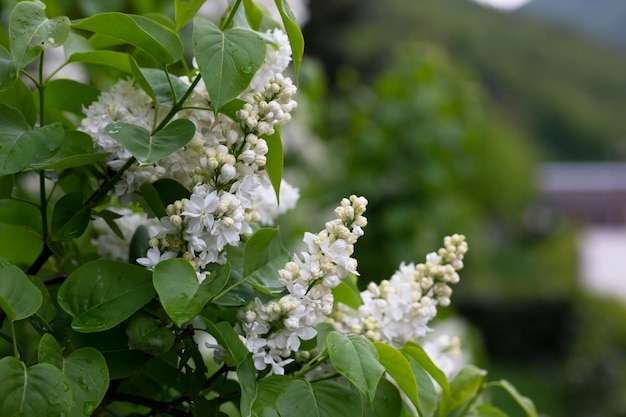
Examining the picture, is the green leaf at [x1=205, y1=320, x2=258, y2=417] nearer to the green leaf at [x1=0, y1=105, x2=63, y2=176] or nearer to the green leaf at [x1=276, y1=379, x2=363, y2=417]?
the green leaf at [x1=276, y1=379, x2=363, y2=417]

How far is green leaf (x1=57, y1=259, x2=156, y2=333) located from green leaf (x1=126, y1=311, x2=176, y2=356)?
14mm

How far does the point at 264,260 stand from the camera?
57cm

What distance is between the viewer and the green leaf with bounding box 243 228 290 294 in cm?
55

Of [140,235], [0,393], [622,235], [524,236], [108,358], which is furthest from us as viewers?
[622,235]

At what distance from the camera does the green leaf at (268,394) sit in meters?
0.49

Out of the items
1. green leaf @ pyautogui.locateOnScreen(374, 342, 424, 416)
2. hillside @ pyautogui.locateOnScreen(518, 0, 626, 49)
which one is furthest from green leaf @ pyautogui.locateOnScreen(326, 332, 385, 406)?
hillside @ pyautogui.locateOnScreen(518, 0, 626, 49)

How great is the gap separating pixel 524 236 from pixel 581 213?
374 inches

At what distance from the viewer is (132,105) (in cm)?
60

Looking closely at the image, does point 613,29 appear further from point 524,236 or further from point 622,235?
point 524,236

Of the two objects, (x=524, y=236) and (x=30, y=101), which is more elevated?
(x=30, y=101)

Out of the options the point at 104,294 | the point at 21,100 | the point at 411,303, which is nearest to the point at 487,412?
the point at 411,303

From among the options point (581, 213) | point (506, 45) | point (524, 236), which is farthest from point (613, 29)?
point (524, 236)

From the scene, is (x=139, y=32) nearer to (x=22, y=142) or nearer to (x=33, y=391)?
(x=22, y=142)

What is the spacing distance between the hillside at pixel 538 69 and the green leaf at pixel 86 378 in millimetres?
18392
